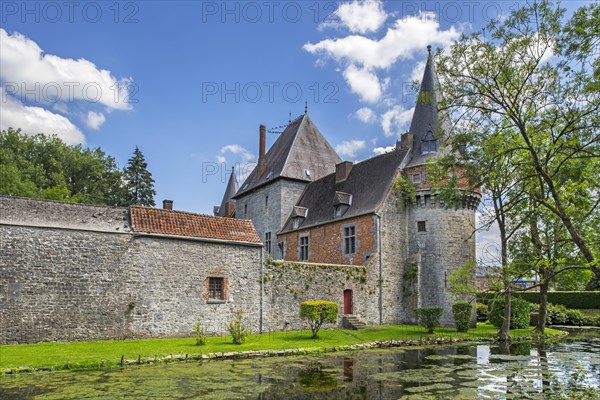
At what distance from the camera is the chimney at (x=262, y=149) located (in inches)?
1495

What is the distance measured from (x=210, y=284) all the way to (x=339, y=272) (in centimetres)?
695

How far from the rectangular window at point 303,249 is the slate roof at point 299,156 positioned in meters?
5.03

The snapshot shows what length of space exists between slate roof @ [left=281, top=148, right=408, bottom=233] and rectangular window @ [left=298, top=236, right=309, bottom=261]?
75 cm

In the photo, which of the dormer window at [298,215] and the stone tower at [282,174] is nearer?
the dormer window at [298,215]

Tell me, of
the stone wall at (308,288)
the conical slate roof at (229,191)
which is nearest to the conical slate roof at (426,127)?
the stone wall at (308,288)

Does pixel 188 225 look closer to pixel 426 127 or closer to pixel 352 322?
pixel 352 322

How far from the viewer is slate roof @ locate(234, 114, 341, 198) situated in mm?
35188

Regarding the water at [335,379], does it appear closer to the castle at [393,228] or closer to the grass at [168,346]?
the grass at [168,346]

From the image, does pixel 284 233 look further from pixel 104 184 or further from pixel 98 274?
pixel 104 184

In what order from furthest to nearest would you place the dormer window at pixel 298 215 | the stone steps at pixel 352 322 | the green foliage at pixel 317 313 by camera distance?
the dormer window at pixel 298 215, the stone steps at pixel 352 322, the green foliage at pixel 317 313

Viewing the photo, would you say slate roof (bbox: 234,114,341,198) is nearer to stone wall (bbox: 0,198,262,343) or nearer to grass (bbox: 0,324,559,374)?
stone wall (bbox: 0,198,262,343)

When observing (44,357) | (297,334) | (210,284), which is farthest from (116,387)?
(297,334)

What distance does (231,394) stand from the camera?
390 inches

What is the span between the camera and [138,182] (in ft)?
150
